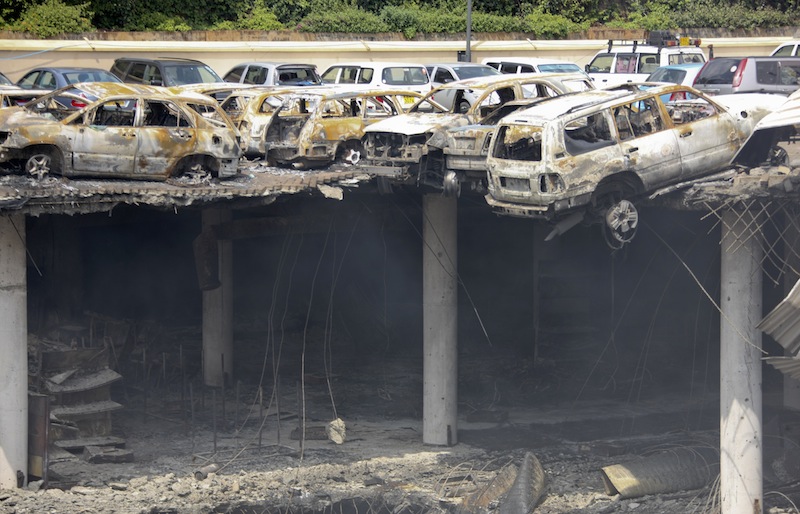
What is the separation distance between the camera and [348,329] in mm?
27891

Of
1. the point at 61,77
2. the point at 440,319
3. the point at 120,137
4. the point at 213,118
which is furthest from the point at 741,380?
the point at 61,77

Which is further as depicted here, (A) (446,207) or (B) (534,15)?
(B) (534,15)

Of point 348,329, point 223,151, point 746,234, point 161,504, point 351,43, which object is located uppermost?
point 351,43

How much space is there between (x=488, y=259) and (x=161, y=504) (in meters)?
12.0

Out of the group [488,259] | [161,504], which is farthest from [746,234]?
[488,259]

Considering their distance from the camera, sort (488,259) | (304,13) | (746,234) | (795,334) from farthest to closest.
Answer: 1. (304,13)
2. (488,259)
3. (746,234)
4. (795,334)

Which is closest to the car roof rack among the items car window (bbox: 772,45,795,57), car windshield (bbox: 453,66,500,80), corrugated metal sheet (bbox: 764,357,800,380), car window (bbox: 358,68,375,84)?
car window (bbox: 772,45,795,57)

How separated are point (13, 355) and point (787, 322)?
10.5m

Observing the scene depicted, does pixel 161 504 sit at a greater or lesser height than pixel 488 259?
lesser

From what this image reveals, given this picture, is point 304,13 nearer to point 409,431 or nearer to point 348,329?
point 348,329

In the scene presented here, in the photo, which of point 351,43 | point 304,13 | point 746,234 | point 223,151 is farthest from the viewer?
point 304,13

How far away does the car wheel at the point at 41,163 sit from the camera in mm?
18781

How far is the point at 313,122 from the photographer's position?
69.8 feet

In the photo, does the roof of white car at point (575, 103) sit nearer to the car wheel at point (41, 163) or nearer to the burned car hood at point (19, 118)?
the car wheel at point (41, 163)
